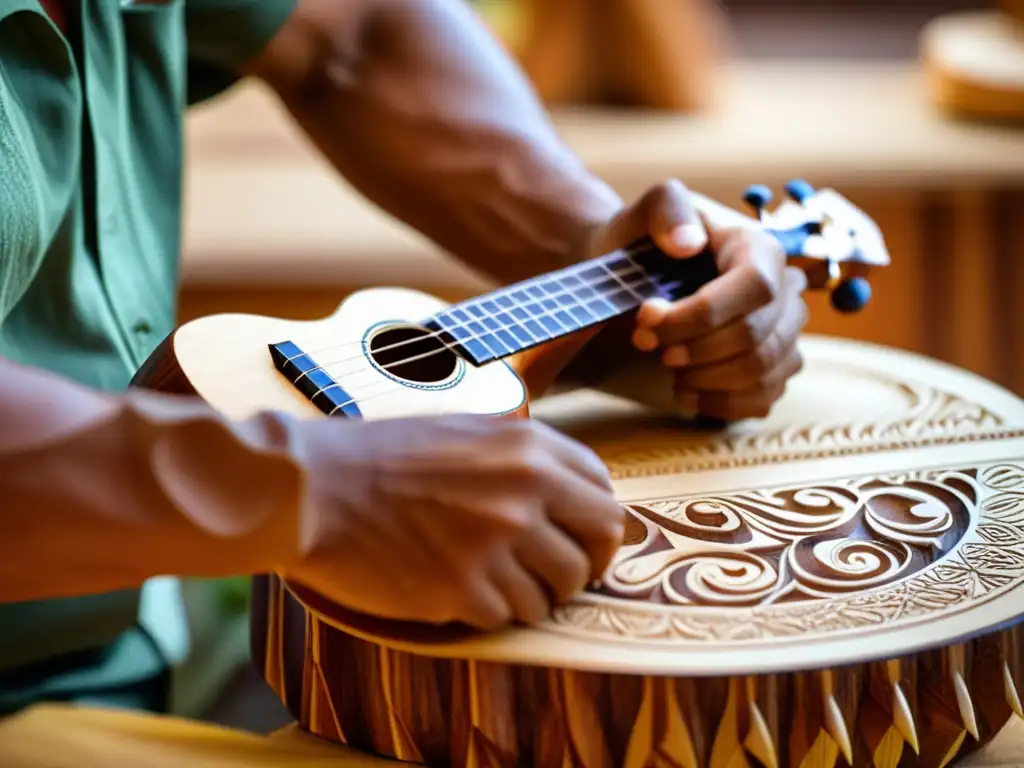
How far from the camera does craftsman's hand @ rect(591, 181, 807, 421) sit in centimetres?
83

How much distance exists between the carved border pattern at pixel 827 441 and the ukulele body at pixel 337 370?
126 mm

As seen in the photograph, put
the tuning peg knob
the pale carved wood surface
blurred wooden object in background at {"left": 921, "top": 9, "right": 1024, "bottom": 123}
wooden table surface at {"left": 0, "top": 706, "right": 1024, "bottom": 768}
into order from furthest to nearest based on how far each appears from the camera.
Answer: the pale carved wood surface, blurred wooden object in background at {"left": 921, "top": 9, "right": 1024, "bottom": 123}, the tuning peg knob, wooden table surface at {"left": 0, "top": 706, "right": 1024, "bottom": 768}

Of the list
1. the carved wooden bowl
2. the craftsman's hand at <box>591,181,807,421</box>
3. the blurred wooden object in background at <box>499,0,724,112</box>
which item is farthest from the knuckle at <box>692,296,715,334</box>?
the blurred wooden object in background at <box>499,0,724,112</box>

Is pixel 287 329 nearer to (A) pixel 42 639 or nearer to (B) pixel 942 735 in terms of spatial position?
(A) pixel 42 639

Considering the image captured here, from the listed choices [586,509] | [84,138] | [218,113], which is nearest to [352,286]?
[218,113]

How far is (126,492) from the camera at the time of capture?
0.55 m

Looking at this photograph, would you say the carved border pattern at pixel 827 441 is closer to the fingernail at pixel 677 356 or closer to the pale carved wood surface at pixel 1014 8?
the fingernail at pixel 677 356

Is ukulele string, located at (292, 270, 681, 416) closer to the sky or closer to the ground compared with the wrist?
closer to the ground

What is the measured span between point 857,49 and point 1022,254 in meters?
0.89

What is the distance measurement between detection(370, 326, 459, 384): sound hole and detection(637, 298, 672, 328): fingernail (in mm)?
146

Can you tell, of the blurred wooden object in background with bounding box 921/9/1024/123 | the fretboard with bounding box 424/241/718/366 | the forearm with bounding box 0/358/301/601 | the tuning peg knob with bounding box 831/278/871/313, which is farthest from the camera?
the blurred wooden object in background with bounding box 921/9/1024/123

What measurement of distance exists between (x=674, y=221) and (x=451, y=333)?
201 mm

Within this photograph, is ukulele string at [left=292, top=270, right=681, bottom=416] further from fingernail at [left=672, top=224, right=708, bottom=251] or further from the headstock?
the headstock

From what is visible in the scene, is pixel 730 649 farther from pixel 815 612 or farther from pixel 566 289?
pixel 566 289
